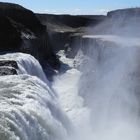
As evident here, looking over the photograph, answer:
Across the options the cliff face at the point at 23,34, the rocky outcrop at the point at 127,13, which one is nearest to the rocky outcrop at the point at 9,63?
the cliff face at the point at 23,34

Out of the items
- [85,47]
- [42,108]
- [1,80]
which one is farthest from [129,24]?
[42,108]

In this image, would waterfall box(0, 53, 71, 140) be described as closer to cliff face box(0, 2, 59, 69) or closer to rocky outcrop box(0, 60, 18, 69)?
rocky outcrop box(0, 60, 18, 69)

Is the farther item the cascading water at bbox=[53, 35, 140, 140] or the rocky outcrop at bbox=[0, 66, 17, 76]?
the cascading water at bbox=[53, 35, 140, 140]

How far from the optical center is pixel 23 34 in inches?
1491

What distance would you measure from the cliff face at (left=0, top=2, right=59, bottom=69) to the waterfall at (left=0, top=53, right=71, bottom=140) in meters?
16.1

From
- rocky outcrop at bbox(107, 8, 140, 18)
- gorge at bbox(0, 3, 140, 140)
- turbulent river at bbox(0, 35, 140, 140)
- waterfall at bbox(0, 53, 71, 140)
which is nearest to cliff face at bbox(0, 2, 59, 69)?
gorge at bbox(0, 3, 140, 140)

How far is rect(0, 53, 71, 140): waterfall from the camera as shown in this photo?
1148 cm

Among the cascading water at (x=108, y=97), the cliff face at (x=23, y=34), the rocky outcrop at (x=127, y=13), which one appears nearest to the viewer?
the cascading water at (x=108, y=97)

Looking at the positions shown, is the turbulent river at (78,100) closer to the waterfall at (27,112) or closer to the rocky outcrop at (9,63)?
the waterfall at (27,112)

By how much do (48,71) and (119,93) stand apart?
15127 millimetres

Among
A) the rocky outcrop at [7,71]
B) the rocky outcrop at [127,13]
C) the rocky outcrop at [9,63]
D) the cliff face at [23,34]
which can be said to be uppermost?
the rocky outcrop at [7,71]

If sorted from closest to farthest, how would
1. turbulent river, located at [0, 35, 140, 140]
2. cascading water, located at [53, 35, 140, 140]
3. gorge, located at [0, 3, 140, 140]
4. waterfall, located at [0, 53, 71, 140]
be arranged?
waterfall, located at [0, 53, 71, 140] < turbulent river, located at [0, 35, 140, 140] < gorge, located at [0, 3, 140, 140] < cascading water, located at [53, 35, 140, 140]

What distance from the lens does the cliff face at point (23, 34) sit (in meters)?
34.3

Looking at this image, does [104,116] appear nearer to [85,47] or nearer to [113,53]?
[113,53]
